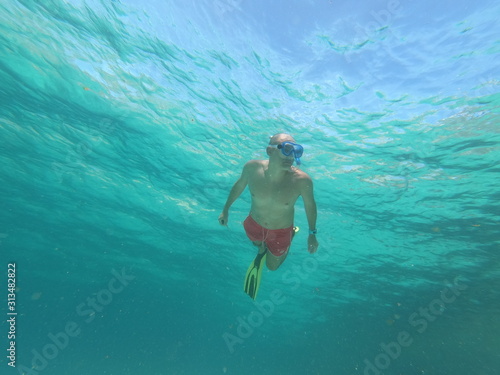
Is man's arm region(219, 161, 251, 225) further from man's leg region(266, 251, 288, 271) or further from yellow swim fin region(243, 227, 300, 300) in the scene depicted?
man's leg region(266, 251, 288, 271)

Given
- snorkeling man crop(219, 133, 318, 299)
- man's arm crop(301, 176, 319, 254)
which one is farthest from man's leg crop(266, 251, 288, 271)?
man's arm crop(301, 176, 319, 254)

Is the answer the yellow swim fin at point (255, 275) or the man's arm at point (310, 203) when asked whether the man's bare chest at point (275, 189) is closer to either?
the man's arm at point (310, 203)

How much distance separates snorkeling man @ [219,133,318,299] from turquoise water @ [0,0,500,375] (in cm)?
481

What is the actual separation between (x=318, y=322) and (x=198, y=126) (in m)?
43.1

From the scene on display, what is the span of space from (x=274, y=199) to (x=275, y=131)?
5901mm

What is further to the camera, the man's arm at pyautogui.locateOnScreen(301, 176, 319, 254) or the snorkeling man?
the man's arm at pyautogui.locateOnScreen(301, 176, 319, 254)

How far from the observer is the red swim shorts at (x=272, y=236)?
306 inches

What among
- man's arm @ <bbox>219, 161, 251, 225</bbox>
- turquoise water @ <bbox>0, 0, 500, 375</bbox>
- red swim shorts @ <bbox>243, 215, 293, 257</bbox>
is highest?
turquoise water @ <bbox>0, 0, 500, 375</bbox>

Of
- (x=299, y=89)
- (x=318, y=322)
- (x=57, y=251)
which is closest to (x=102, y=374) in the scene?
(x=57, y=251)

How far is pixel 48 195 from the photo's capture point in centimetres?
2272

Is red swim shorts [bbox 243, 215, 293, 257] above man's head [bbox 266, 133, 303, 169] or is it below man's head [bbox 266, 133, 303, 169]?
below

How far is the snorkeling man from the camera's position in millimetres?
6383

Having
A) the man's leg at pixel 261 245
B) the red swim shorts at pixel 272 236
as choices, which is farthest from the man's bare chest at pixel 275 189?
the man's leg at pixel 261 245

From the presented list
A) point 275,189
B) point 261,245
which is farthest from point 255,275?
point 275,189
